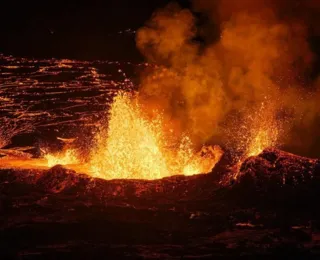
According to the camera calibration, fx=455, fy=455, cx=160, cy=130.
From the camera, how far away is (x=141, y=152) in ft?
47.5

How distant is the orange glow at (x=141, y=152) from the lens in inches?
543

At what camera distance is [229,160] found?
13258mm

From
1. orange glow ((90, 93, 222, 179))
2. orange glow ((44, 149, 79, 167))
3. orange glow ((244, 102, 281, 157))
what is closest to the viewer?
orange glow ((90, 93, 222, 179))

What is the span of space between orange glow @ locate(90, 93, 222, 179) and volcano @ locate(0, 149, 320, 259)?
5.20 ft

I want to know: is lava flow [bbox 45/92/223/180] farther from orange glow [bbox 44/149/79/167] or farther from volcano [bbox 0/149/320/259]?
volcano [bbox 0/149/320/259]

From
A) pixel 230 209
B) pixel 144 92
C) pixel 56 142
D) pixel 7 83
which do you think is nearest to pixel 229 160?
pixel 230 209

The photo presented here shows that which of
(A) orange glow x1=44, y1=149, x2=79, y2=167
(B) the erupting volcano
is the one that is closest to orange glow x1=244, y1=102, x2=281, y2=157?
(B) the erupting volcano

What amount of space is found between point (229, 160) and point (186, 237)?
4546mm

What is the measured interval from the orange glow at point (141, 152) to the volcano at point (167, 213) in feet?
5.20

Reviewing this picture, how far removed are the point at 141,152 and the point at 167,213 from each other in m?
4.39

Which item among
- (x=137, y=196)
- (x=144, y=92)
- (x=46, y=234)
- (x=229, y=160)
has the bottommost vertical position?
(x=46, y=234)

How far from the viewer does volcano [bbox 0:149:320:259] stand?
8617mm

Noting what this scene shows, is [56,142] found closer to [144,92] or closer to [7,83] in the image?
[144,92]

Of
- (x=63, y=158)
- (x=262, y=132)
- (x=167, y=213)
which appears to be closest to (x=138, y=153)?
(x=63, y=158)
